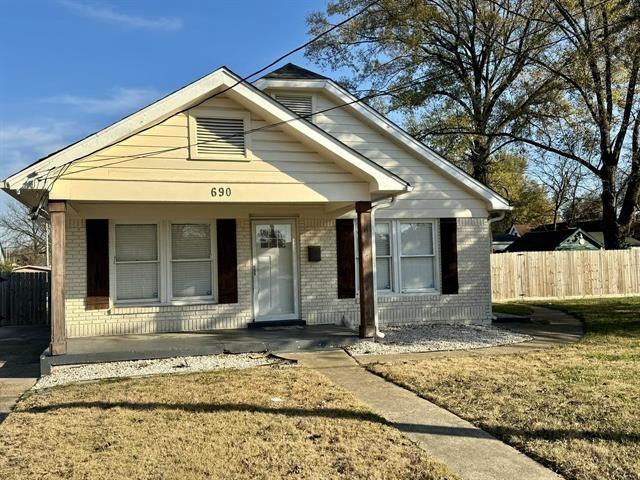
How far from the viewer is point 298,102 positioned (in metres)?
13.7

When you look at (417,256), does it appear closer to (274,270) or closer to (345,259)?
(345,259)

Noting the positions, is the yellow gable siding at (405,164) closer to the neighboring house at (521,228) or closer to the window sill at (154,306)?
the window sill at (154,306)

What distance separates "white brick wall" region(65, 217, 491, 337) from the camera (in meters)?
11.2

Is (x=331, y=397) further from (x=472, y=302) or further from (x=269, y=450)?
(x=472, y=302)

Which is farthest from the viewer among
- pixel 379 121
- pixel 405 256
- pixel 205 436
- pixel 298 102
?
pixel 298 102

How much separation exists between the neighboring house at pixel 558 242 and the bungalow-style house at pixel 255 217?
21.7 meters

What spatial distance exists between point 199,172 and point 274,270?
11.3 feet

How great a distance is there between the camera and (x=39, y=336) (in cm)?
1383

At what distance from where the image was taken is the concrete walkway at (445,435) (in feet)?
15.0

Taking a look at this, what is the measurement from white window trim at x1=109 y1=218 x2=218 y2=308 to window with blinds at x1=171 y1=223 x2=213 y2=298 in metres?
0.07

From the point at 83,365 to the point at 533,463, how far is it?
282 inches

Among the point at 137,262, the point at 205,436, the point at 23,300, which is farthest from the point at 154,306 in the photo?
the point at 23,300

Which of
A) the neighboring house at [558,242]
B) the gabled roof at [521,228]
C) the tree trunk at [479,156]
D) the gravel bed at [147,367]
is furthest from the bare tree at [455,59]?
the gabled roof at [521,228]

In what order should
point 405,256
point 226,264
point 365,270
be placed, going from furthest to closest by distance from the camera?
point 405,256
point 226,264
point 365,270
